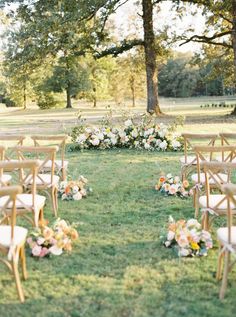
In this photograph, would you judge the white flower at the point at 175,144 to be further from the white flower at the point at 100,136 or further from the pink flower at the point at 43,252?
the pink flower at the point at 43,252

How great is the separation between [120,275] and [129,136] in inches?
386

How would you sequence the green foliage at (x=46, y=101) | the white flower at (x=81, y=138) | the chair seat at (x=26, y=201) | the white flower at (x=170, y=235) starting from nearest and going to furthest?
the white flower at (x=170, y=235)
the chair seat at (x=26, y=201)
the white flower at (x=81, y=138)
the green foliage at (x=46, y=101)

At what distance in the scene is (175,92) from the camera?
82.1 m

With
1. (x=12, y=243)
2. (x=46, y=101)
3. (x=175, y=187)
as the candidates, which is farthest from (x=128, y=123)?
(x=46, y=101)

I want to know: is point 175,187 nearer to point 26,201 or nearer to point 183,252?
point 183,252

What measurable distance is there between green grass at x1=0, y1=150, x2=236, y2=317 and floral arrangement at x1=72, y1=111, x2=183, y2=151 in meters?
6.41

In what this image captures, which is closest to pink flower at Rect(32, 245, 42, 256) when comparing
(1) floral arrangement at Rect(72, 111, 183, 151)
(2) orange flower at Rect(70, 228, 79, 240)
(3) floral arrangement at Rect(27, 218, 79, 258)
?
(3) floral arrangement at Rect(27, 218, 79, 258)

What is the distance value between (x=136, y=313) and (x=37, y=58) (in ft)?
69.3

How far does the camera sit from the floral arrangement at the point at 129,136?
45.1 ft

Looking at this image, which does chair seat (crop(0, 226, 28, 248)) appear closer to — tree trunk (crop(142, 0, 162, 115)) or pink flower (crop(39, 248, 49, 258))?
pink flower (crop(39, 248, 49, 258))

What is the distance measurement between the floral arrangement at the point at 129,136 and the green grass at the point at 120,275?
641 centimetres

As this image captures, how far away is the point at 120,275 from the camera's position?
4.62 m

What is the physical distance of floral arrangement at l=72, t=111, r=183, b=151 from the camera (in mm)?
13750

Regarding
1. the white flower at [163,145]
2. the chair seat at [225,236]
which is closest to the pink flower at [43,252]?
the chair seat at [225,236]
